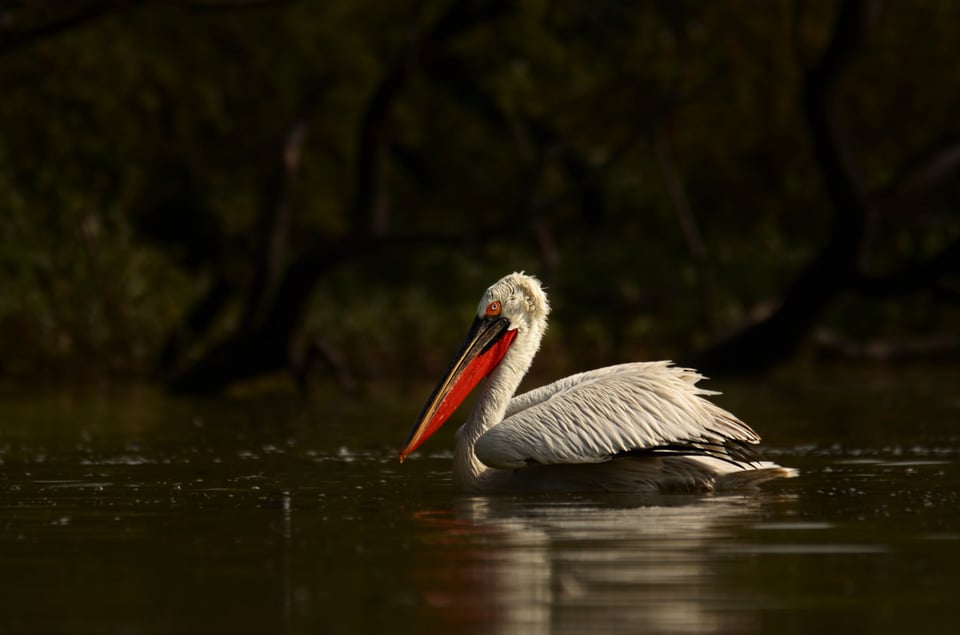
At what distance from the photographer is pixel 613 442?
8.85m

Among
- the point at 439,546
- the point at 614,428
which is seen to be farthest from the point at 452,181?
the point at 439,546

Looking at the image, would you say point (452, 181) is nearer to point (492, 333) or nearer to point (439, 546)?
point (492, 333)

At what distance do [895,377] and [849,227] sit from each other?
5.64 metres

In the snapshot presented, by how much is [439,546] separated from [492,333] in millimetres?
3067

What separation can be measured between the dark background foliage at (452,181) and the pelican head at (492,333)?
23.4 ft

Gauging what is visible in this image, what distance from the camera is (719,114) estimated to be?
32031mm

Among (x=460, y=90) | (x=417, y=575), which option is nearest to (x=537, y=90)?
(x=460, y=90)

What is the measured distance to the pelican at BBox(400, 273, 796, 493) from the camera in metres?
8.83

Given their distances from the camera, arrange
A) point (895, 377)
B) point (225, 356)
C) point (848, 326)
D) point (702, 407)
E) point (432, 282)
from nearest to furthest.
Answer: point (702, 407)
point (225, 356)
point (895, 377)
point (848, 326)
point (432, 282)

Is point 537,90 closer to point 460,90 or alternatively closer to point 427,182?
point 460,90

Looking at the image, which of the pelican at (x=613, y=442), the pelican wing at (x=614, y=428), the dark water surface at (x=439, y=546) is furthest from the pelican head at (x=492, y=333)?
the pelican wing at (x=614, y=428)

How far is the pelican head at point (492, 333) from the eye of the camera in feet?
31.9

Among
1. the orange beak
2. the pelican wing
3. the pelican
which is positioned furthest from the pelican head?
the pelican wing

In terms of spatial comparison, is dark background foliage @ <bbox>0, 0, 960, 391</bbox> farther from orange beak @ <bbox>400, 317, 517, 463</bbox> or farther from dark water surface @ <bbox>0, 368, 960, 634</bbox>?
orange beak @ <bbox>400, 317, 517, 463</bbox>
